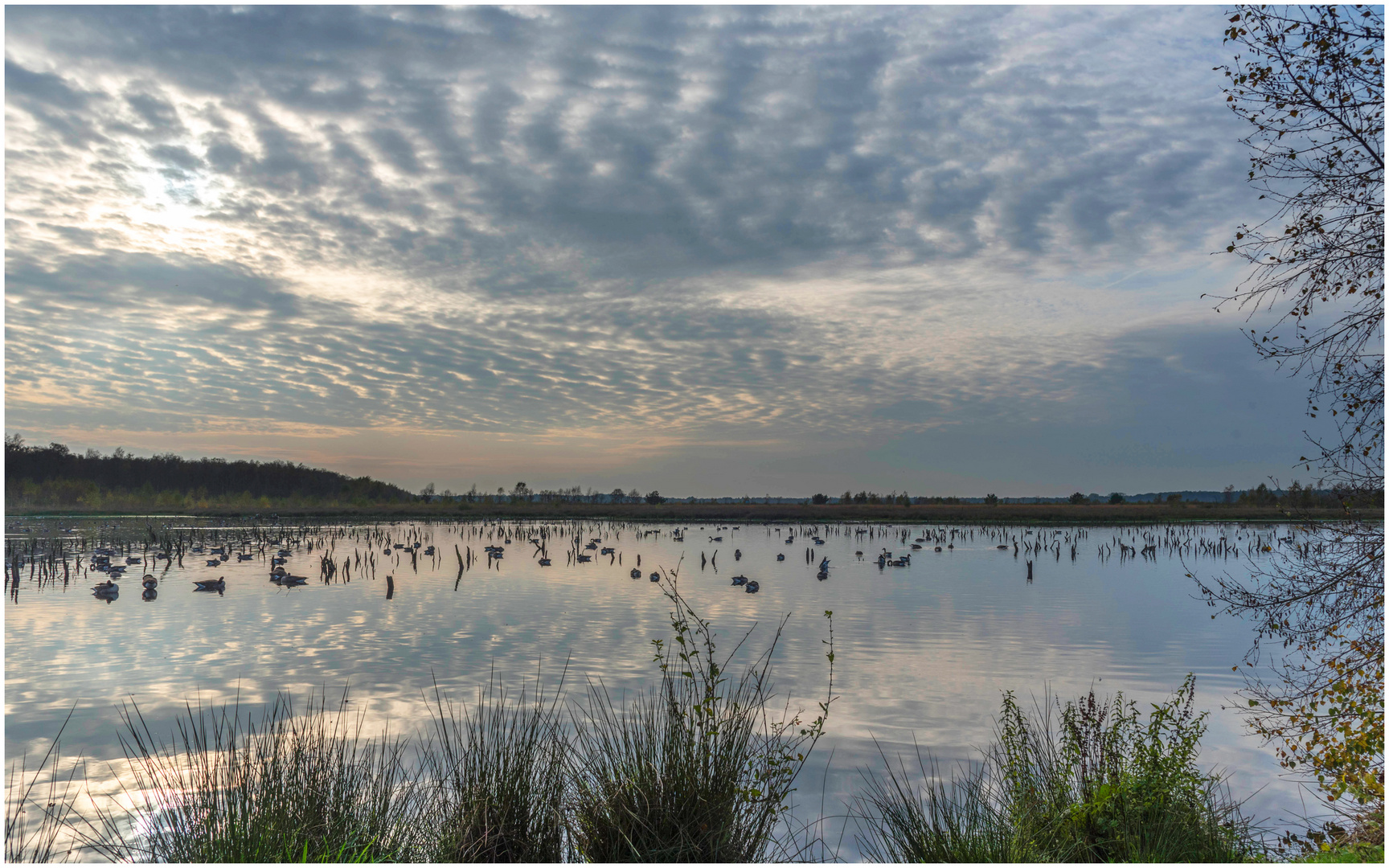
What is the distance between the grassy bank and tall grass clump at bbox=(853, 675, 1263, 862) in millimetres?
62348

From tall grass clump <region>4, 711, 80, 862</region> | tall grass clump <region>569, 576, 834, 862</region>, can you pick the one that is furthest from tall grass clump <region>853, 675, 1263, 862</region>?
tall grass clump <region>4, 711, 80, 862</region>

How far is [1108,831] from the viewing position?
6602 mm

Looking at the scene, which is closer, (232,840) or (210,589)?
(232,840)

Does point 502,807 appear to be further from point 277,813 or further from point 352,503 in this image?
point 352,503

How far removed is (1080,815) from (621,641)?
11467mm

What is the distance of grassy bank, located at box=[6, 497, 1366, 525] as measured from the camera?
229 ft

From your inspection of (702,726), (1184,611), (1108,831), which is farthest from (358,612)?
(1184,611)

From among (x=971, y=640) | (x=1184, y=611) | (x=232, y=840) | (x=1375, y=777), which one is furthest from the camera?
(x=1184, y=611)

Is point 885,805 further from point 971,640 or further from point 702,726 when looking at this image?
point 971,640

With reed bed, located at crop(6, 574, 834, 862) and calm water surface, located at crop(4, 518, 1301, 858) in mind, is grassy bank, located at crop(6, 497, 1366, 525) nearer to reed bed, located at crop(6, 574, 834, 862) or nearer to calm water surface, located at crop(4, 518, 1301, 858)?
calm water surface, located at crop(4, 518, 1301, 858)

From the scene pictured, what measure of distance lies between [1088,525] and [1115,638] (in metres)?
52.1

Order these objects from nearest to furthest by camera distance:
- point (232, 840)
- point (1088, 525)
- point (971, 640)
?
point (232, 840), point (971, 640), point (1088, 525)

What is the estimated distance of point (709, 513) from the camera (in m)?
82.2

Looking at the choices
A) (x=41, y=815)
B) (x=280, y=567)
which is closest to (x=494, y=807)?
(x=41, y=815)
